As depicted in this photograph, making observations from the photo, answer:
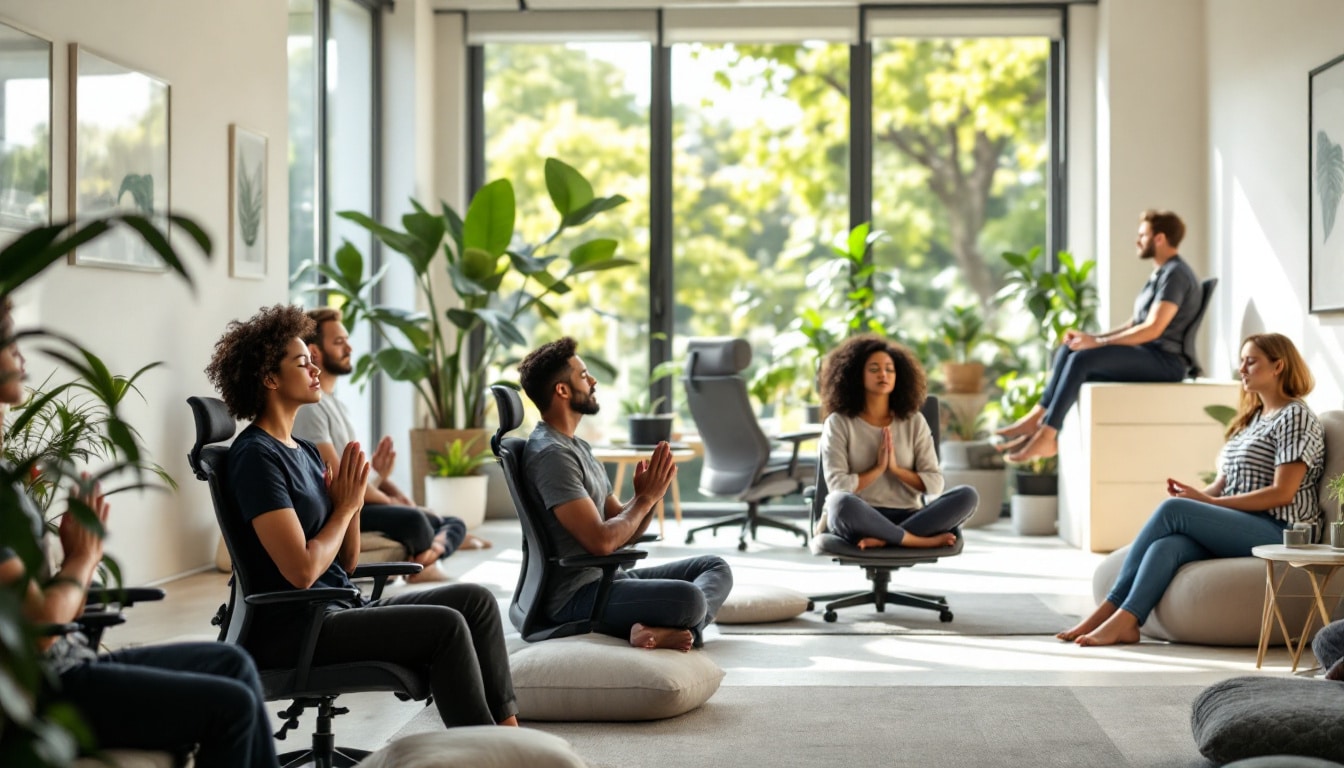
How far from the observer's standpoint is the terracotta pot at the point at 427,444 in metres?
8.75

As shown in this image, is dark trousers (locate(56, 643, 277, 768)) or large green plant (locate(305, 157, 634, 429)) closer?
dark trousers (locate(56, 643, 277, 768))

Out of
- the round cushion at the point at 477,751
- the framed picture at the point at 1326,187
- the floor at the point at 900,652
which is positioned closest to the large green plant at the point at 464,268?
the floor at the point at 900,652

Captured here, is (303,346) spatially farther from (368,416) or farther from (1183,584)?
(368,416)

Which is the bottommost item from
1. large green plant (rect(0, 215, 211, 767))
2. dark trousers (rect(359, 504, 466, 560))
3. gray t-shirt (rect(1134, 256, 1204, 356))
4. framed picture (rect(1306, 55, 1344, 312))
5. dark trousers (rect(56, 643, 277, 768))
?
dark trousers (rect(359, 504, 466, 560))

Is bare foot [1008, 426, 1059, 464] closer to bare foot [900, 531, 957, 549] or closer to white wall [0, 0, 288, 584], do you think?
bare foot [900, 531, 957, 549]

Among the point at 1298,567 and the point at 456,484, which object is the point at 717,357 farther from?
the point at 1298,567

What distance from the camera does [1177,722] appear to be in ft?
12.7

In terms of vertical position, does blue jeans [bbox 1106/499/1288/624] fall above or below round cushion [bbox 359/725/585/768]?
above

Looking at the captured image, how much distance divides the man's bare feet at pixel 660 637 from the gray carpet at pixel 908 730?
188mm

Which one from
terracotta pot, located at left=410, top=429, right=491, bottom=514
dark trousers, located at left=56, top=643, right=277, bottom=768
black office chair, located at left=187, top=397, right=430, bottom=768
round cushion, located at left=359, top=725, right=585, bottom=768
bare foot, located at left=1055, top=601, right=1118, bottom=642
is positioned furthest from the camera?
terracotta pot, located at left=410, top=429, right=491, bottom=514

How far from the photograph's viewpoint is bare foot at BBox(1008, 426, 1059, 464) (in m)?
7.49

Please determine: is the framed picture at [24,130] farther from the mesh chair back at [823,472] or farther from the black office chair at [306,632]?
the mesh chair back at [823,472]

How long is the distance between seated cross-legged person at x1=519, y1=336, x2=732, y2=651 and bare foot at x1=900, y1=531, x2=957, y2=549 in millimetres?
1315

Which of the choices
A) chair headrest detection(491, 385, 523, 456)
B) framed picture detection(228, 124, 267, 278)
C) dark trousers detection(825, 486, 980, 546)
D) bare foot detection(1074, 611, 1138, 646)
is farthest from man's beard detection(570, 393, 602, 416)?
framed picture detection(228, 124, 267, 278)
